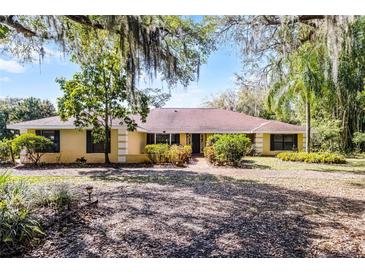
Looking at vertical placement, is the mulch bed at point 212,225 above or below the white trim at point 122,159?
below

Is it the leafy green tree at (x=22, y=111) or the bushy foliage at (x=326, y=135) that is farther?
the leafy green tree at (x=22, y=111)

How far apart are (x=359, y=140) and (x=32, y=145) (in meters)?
18.2

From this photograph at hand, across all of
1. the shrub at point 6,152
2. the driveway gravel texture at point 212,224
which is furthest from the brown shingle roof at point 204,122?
the driveway gravel texture at point 212,224

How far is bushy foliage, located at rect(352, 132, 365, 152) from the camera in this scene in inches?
669

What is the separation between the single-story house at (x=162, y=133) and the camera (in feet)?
42.7

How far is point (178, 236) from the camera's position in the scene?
358cm

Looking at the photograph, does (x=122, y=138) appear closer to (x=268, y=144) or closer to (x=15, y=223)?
(x=15, y=223)

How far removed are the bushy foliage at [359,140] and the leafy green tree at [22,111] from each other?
72.4 ft

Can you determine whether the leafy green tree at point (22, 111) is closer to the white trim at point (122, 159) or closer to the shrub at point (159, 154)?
the white trim at point (122, 159)
